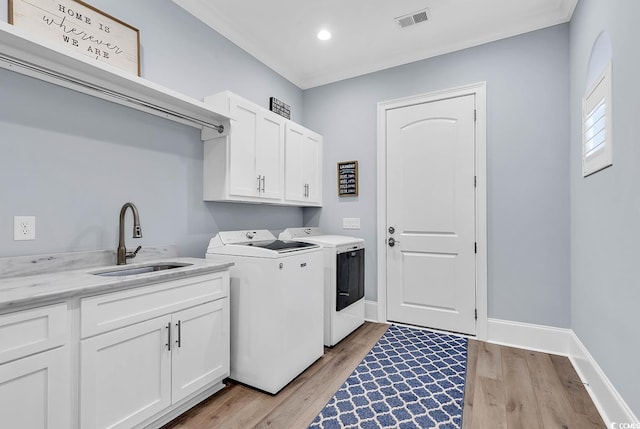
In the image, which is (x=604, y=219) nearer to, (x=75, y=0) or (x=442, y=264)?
(x=442, y=264)

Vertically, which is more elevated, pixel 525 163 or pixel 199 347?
pixel 525 163

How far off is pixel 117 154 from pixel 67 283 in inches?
36.2

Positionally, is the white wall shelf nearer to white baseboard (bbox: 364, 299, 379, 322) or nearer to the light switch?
the light switch

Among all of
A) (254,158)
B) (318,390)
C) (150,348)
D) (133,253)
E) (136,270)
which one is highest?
(254,158)

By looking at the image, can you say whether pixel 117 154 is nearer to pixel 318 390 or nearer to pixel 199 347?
pixel 199 347

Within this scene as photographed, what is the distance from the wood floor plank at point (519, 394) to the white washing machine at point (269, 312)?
52.8 inches

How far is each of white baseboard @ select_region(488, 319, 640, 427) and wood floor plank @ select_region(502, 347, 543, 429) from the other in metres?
0.15

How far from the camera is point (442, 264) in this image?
3107 millimetres

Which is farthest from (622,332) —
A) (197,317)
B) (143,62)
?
(143,62)

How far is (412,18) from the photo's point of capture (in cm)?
272

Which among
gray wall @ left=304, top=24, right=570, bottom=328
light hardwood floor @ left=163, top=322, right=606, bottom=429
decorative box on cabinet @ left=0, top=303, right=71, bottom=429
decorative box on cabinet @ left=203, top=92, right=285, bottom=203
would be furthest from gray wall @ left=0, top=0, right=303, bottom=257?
gray wall @ left=304, top=24, right=570, bottom=328

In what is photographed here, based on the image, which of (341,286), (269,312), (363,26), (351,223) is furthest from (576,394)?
(363,26)

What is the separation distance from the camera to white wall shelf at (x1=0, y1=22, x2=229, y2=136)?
1452mm

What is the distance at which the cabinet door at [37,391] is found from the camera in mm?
1148
